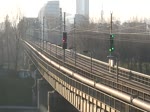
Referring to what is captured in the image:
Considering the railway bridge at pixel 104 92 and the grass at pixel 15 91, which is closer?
the railway bridge at pixel 104 92

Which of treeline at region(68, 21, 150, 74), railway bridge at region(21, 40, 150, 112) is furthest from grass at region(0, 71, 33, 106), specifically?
railway bridge at region(21, 40, 150, 112)

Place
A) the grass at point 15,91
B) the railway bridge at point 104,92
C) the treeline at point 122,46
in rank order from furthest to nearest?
the treeline at point 122,46 → the grass at point 15,91 → the railway bridge at point 104,92

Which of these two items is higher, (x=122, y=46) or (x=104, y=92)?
(x=104, y=92)

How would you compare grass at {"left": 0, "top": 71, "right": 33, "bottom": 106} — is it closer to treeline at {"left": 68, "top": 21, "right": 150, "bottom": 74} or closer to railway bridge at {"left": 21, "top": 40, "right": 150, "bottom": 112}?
treeline at {"left": 68, "top": 21, "right": 150, "bottom": 74}

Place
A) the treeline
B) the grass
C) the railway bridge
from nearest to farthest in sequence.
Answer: the railway bridge < the grass < the treeline

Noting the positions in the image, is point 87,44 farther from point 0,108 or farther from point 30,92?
point 0,108

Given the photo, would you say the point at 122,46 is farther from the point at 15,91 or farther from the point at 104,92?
the point at 104,92

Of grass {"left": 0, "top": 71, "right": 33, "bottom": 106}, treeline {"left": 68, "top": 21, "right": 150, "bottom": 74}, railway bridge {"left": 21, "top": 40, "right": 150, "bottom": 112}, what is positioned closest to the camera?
railway bridge {"left": 21, "top": 40, "right": 150, "bottom": 112}

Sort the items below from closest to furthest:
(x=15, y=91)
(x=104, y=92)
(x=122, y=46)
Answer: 1. (x=104, y=92)
2. (x=15, y=91)
3. (x=122, y=46)

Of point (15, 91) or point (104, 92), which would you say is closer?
point (104, 92)

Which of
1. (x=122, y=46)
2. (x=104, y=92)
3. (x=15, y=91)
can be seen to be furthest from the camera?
(x=122, y=46)

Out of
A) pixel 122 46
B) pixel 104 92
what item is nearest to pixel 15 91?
pixel 122 46

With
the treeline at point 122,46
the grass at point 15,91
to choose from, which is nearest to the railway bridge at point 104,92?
the grass at point 15,91

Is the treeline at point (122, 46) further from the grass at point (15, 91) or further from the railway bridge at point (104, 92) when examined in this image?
the railway bridge at point (104, 92)
